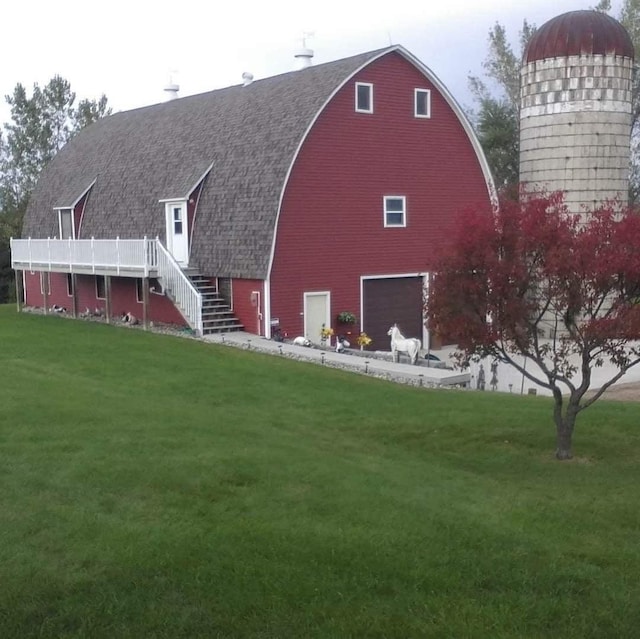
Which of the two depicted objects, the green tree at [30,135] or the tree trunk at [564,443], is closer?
the tree trunk at [564,443]

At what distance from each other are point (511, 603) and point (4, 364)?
13255 millimetres

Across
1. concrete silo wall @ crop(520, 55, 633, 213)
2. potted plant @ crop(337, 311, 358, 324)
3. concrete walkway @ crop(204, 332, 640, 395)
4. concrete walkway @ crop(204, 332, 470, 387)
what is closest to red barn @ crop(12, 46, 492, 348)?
potted plant @ crop(337, 311, 358, 324)

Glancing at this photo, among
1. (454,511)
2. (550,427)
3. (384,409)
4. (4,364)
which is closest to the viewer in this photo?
(454,511)

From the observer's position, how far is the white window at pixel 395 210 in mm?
23984

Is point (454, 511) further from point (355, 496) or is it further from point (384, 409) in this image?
point (384, 409)

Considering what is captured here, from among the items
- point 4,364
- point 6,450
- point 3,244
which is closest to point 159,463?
point 6,450

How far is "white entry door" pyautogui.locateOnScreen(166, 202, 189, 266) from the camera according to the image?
24.2 m

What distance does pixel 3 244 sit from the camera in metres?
45.8

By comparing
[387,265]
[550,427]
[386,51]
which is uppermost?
Answer: [386,51]

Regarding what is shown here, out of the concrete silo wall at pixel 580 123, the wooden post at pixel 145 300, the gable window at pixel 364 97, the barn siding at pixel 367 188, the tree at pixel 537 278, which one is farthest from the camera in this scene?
the concrete silo wall at pixel 580 123

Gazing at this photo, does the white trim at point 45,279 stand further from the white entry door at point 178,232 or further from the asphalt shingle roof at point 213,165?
the white entry door at point 178,232

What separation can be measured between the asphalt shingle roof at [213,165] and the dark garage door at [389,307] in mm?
3841

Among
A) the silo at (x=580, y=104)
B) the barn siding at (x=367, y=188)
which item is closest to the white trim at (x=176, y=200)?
the barn siding at (x=367, y=188)

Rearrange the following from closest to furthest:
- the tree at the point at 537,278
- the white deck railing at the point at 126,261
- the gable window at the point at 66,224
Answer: the tree at the point at 537,278 → the white deck railing at the point at 126,261 → the gable window at the point at 66,224
